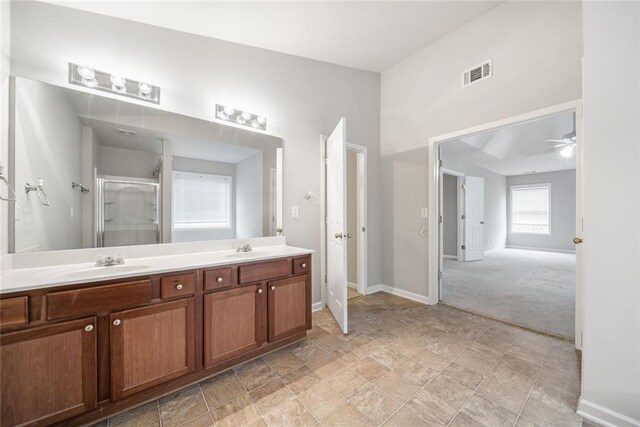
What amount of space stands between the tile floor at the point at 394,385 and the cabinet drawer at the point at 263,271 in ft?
2.23

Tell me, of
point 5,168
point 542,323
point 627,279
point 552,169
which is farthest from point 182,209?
point 552,169

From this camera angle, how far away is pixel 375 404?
4.92ft

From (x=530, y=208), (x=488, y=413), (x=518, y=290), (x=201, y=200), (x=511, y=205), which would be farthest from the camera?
(x=511, y=205)

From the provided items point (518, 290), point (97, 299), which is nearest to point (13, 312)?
point (97, 299)

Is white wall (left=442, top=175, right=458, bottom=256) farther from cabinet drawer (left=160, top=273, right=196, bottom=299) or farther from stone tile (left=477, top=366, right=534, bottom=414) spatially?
cabinet drawer (left=160, top=273, right=196, bottom=299)

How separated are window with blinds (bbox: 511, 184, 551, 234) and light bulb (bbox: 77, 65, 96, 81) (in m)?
10.5

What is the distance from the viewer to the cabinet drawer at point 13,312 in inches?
43.5

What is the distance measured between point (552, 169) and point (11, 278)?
10691 millimetres

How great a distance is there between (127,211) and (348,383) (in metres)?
2.07

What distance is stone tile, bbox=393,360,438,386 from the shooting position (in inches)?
67.9

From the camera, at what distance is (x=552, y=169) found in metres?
7.30

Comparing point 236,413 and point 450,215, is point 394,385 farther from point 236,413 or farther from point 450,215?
point 450,215

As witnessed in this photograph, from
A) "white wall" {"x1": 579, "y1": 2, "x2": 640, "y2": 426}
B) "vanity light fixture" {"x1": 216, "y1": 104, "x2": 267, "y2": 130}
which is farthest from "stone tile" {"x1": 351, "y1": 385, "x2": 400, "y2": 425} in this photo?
"vanity light fixture" {"x1": 216, "y1": 104, "x2": 267, "y2": 130}

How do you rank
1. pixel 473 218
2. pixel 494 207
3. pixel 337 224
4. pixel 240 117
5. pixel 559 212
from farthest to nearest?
pixel 494 207 → pixel 559 212 → pixel 473 218 → pixel 337 224 → pixel 240 117
